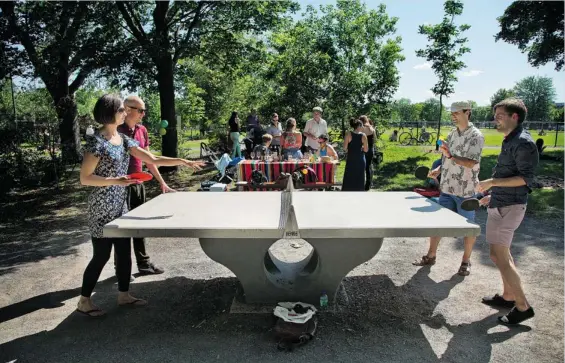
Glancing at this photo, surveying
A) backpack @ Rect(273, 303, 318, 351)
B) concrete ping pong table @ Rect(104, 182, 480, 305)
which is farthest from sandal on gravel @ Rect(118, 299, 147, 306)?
backpack @ Rect(273, 303, 318, 351)

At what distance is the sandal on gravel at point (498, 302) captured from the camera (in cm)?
380

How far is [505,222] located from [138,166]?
12.1 feet

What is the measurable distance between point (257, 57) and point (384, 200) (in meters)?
10.8

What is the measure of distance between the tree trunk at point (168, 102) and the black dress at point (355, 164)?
24.7 ft

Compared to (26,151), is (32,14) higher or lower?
higher

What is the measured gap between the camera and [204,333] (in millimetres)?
3373

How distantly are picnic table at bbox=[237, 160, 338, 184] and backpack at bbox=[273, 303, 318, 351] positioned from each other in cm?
481

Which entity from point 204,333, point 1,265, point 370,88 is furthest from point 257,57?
point 204,333

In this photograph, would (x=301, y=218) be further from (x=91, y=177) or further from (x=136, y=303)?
(x=136, y=303)

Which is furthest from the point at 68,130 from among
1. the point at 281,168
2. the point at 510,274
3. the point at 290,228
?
the point at 510,274

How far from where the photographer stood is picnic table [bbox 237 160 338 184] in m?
7.87

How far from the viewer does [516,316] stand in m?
3.44

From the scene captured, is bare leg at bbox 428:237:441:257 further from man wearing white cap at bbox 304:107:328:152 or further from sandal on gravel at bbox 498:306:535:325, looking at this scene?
man wearing white cap at bbox 304:107:328:152

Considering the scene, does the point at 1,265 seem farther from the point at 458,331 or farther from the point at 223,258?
the point at 458,331
